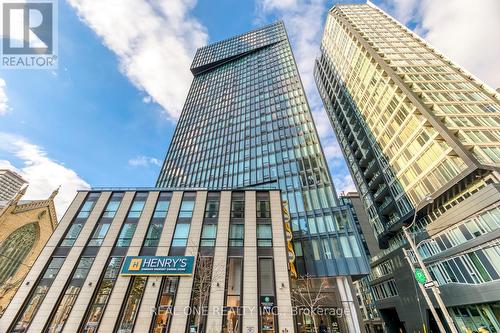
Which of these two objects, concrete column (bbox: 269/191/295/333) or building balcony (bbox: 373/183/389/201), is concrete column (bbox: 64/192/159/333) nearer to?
concrete column (bbox: 269/191/295/333)

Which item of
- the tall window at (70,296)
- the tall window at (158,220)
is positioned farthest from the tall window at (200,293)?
the tall window at (70,296)

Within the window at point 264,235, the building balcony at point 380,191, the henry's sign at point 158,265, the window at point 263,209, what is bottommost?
the henry's sign at point 158,265

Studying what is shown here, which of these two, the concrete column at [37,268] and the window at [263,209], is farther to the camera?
→ the window at [263,209]

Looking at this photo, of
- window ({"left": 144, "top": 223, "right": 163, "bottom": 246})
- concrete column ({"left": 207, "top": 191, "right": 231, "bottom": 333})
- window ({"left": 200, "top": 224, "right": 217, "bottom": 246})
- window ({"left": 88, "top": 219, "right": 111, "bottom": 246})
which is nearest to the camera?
concrete column ({"left": 207, "top": 191, "right": 231, "bottom": 333})

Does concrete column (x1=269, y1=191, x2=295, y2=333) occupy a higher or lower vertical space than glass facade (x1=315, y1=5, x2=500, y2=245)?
lower

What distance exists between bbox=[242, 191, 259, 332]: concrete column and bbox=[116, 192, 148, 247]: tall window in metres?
13.8

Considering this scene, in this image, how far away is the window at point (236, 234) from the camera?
24.7 meters

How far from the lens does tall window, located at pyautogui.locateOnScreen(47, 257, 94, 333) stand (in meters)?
19.7

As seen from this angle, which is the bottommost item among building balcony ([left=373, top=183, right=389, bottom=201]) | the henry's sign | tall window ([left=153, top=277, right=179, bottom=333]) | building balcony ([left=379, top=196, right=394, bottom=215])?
tall window ([left=153, top=277, right=179, bottom=333])

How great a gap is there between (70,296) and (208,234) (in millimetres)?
14322

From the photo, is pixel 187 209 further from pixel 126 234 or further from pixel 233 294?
pixel 233 294

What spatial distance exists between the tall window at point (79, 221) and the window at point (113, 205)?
2020 mm


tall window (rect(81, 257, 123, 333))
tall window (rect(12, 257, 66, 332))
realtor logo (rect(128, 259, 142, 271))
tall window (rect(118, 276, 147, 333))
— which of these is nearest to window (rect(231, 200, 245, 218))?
realtor logo (rect(128, 259, 142, 271))

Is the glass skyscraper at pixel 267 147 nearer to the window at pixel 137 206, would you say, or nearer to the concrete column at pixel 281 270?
the concrete column at pixel 281 270
